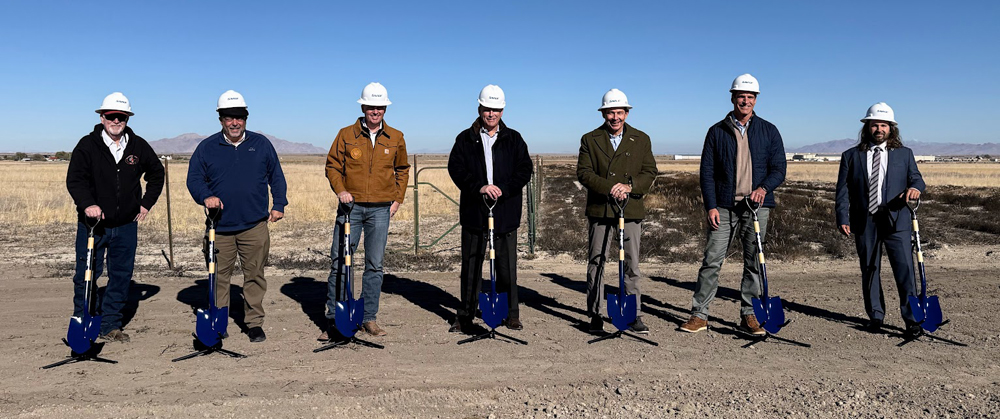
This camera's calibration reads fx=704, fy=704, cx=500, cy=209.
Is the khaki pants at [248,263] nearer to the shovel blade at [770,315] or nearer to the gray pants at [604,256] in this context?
the gray pants at [604,256]

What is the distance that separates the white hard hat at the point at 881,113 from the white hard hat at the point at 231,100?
5085mm

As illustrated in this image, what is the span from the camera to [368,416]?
416cm

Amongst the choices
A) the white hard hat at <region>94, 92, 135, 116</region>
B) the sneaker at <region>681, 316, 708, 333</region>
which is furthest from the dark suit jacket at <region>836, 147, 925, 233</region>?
the white hard hat at <region>94, 92, 135, 116</region>

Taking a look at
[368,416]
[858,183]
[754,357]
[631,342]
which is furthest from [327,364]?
[858,183]

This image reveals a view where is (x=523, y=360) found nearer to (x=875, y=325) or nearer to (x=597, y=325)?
(x=597, y=325)

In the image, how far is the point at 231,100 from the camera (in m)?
5.48

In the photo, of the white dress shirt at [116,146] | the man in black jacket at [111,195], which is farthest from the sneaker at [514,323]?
the white dress shirt at [116,146]

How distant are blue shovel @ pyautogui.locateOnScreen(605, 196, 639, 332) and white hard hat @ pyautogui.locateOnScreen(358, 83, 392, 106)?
2.08m

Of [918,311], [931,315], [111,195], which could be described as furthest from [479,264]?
[931,315]

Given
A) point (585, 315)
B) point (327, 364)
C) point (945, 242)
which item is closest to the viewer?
point (327, 364)

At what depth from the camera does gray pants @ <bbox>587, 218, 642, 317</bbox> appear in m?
5.98

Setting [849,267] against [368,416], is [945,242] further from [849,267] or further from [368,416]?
[368,416]

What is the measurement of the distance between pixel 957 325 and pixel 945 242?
290 inches

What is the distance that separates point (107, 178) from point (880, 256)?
632 centimetres
